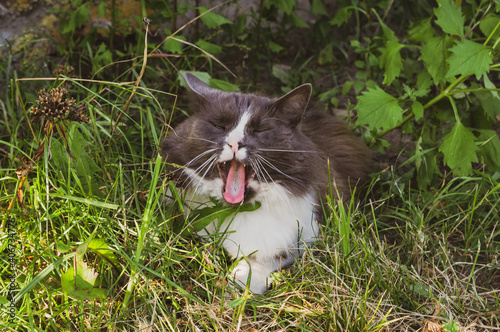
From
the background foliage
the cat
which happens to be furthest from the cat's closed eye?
the background foliage

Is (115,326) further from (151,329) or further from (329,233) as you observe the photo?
(329,233)

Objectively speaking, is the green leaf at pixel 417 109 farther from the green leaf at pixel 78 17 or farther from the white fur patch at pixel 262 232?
the green leaf at pixel 78 17

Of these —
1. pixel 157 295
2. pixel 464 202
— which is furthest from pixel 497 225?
pixel 157 295

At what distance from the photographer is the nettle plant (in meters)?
2.62

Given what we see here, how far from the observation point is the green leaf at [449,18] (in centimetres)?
261

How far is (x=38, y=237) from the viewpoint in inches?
89.0

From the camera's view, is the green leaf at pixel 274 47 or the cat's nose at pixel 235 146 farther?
the green leaf at pixel 274 47

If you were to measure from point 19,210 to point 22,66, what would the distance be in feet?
4.76

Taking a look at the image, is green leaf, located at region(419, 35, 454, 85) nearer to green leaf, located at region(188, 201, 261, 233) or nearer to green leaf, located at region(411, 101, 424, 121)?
green leaf, located at region(411, 101, 424, 121)

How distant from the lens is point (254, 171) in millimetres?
2301

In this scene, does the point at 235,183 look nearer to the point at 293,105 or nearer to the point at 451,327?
the point at 293,105

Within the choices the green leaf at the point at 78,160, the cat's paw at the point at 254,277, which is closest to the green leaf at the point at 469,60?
the cat's paw at the point at 254,277

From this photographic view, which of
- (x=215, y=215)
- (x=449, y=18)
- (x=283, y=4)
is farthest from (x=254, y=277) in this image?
(x=283, y=4)

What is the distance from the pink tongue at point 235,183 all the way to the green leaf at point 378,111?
0.80m
